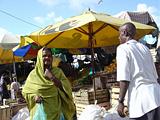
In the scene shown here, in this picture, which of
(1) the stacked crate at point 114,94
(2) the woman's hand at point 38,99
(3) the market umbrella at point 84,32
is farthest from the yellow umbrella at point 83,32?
(2) the woman's hand at point 38,99

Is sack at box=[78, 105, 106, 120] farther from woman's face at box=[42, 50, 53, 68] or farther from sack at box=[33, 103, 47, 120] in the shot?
woman's face at box=[42, 50, 53, 68]

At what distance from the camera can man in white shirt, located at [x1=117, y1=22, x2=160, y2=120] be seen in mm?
3564

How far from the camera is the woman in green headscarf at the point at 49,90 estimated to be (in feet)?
15.8

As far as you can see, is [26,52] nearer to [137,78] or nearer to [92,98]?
[92,98]

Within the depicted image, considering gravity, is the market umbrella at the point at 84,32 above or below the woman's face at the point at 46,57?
above

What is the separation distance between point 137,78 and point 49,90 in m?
1.59

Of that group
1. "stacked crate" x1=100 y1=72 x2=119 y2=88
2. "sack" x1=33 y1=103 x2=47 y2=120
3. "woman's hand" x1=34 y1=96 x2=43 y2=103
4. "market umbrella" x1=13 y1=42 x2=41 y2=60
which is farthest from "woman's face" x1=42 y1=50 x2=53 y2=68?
"market umbrella" x1=13 y1=42 x2=41 y2=60

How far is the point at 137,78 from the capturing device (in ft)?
11.9

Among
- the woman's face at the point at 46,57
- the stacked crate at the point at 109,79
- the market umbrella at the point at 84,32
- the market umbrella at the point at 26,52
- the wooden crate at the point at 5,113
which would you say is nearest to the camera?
the woman's face at the point at 46,57

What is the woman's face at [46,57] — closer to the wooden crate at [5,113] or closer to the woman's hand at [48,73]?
the woman's hand at [48,73]

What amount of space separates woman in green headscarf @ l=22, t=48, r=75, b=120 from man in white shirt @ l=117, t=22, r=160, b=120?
142cm

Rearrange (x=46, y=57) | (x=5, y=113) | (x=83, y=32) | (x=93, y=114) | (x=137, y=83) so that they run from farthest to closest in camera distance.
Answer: (x=83, y=32)
(x=5, y=113)
(x=93, y=114)
(x=46, y=57)
(x=137, y=83)

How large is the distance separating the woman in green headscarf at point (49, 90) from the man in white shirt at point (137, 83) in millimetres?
1424

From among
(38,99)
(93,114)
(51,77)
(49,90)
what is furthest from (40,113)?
(93,114)
